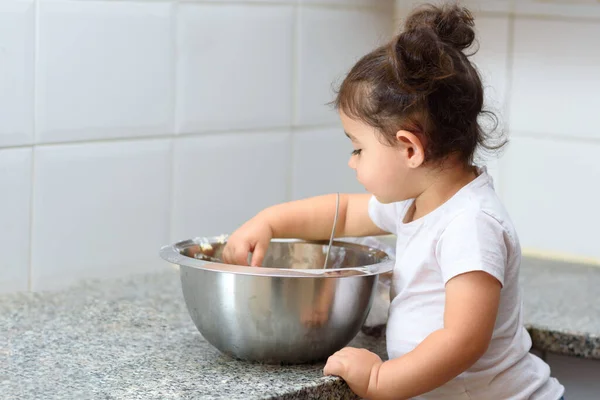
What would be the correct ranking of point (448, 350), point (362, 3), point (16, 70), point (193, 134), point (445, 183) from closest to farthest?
point (448, 350) → point (445, 183) → point (16, 70) → point (193, 134) → point (362, 3)

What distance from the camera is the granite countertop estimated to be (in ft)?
3.22

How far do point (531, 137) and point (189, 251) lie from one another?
28.5 inches

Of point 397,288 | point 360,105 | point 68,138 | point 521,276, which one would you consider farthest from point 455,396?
point 68,138

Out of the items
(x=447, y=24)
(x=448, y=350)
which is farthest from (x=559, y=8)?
(x=448, y=350)

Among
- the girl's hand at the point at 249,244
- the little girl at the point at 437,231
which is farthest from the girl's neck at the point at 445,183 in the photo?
the girl's hand at the point at 249,244

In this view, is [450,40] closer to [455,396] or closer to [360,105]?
[360,105]

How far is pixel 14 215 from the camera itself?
4.14 ft

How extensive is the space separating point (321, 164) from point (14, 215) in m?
0.59

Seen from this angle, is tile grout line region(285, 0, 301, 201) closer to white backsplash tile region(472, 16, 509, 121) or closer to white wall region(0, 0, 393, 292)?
white wall region(0, 0, 393, 292)

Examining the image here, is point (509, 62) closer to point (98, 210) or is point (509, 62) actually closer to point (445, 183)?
point (445, 183)

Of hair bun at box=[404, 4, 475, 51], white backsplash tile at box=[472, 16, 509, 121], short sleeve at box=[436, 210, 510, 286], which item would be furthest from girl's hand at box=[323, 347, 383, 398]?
white backsplash tile at box=[472, 16, 509, 121]

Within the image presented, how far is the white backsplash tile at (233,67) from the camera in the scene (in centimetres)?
143

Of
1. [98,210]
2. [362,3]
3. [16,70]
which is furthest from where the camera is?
[362,3]

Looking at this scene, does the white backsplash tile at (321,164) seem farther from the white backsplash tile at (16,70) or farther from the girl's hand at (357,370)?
the girl's hand at (357,370)
